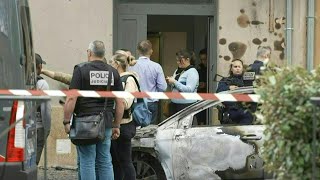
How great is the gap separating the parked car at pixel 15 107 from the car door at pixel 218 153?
2.43m

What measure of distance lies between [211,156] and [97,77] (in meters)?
1.81

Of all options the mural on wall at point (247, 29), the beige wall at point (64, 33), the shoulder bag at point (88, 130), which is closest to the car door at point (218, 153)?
the shoulder bag at point (88, 130)

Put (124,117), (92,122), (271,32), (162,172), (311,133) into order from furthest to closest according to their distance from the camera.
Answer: (271,32), (162,172), (124,117), (92,122), (311,133)

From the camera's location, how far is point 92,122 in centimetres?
750

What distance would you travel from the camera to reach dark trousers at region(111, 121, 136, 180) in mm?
8203

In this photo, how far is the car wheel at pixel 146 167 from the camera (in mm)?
8812

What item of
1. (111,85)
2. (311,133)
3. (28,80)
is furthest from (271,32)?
(311,133)

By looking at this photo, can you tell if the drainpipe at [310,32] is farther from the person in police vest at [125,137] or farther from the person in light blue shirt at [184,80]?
the person in police vest at [125,137]

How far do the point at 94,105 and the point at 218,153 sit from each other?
1.76 meters

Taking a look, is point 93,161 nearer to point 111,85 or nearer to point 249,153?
point 111,85

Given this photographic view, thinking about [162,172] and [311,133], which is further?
[162,172]

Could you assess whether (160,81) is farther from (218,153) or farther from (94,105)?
(94,105)

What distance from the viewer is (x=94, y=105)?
7.61m

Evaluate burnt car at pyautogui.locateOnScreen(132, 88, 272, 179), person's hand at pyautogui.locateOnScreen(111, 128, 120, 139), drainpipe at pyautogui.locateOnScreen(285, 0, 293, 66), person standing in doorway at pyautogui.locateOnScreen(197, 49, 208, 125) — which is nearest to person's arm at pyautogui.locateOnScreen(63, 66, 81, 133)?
person's hand at pyautogui.locateOnScreen(111, 128, 120, 139)
